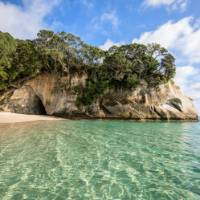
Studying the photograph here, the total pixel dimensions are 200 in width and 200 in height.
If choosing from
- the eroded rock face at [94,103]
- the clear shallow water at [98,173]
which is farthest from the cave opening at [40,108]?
the clear shallow water at [98,173]

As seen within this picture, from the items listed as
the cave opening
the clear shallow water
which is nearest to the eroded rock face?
the cave opening

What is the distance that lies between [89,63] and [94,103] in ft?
23.4

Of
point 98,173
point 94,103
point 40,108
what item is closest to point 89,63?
point 94,103

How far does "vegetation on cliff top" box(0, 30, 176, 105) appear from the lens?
113 ft

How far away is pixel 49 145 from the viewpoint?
12391mm

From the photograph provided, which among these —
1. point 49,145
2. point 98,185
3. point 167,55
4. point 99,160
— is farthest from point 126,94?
point 98,185

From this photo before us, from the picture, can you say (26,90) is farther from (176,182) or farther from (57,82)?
(176,182)

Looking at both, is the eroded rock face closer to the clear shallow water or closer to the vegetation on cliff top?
the vegetation on cliff top

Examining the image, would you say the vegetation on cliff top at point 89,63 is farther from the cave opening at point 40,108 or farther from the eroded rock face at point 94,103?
the cave opening at point 40,108

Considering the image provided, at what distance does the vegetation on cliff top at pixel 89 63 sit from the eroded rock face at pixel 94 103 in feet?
4.63

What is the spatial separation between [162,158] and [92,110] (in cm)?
2834

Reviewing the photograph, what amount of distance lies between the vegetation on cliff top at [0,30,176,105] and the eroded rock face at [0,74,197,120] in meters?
1.41

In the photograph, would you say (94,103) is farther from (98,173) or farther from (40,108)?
(98,173)

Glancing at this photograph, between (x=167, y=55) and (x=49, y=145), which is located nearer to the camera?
(x=49, y=145)
